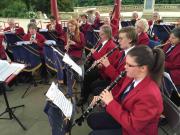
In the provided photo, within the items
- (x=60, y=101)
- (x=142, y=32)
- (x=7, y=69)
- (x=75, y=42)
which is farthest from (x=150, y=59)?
(x=75, y=42)

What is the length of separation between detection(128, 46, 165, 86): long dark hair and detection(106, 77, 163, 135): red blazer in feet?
0.36

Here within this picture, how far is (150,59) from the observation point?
2299mm

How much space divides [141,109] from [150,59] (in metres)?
0.47

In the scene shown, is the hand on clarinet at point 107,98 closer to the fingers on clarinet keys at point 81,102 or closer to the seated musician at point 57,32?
the fingers on clarinet keys at point 81,102

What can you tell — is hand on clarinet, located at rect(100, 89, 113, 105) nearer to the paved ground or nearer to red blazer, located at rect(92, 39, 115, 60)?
the paved ground

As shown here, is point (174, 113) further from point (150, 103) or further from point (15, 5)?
point (15, 5)

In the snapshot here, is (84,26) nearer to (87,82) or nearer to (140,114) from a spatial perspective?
(87,82)

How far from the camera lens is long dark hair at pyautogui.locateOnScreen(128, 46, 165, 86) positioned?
228 cm

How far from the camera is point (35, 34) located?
19.1 ft

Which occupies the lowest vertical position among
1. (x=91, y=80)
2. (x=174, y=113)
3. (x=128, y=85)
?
(x=91, y=80)

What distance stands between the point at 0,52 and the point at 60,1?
19.0m

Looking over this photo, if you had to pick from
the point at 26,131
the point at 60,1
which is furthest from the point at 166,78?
the point at 60,1

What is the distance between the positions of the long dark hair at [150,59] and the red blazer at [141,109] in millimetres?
111

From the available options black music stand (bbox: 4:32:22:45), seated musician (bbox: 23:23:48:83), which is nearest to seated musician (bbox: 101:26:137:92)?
seated musician (bbox: 23:23:48:83)
